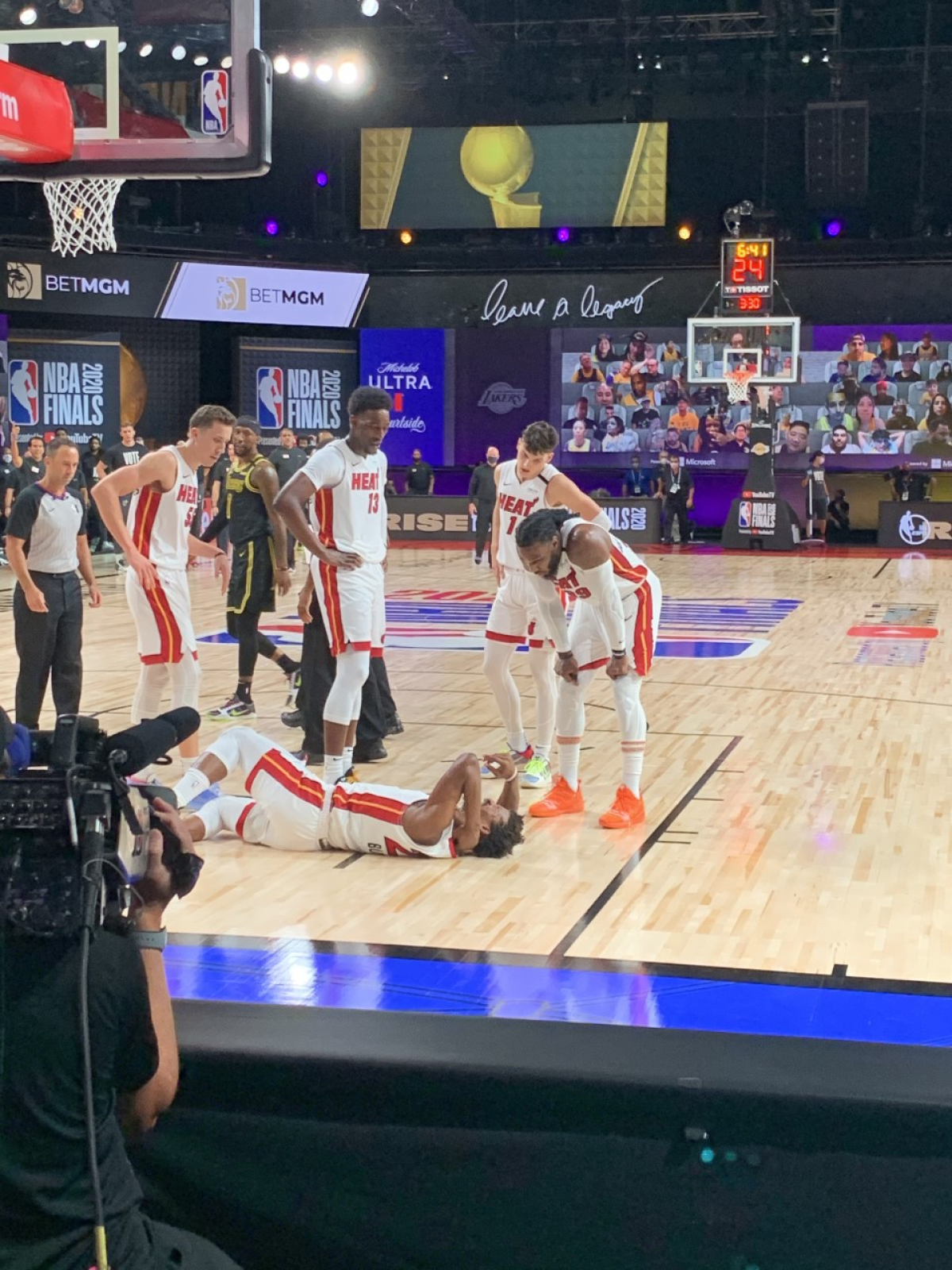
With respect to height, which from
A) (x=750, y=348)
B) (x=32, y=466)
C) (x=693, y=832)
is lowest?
(x=693, y=832)

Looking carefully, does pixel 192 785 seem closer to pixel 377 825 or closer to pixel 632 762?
pixel 377 825

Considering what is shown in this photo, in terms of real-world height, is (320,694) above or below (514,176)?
below

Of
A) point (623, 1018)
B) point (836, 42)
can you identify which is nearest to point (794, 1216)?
point (623, 1018)

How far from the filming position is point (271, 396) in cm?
2509

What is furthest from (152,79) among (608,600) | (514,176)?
(514,176)

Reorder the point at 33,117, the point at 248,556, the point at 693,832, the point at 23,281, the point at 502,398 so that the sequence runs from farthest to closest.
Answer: the point at 502,398 < the point at 23,281 < the point at 248,556 < the point at 693,832 < the point at 33,117

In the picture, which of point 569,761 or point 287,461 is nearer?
point 569,761

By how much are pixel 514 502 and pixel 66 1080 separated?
5.55 metres

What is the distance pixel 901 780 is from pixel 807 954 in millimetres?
2830

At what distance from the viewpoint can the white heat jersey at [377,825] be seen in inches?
228

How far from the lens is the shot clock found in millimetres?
21094

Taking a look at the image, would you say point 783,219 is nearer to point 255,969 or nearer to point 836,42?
point 836,42

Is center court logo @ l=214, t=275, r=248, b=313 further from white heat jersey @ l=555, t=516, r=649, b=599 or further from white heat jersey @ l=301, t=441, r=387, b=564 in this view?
white heat jersey @ l=555, t=516, r=649, b=599

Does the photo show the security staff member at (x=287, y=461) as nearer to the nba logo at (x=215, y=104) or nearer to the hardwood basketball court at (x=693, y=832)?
the hardwood basketball court at (x=693, y=832)
